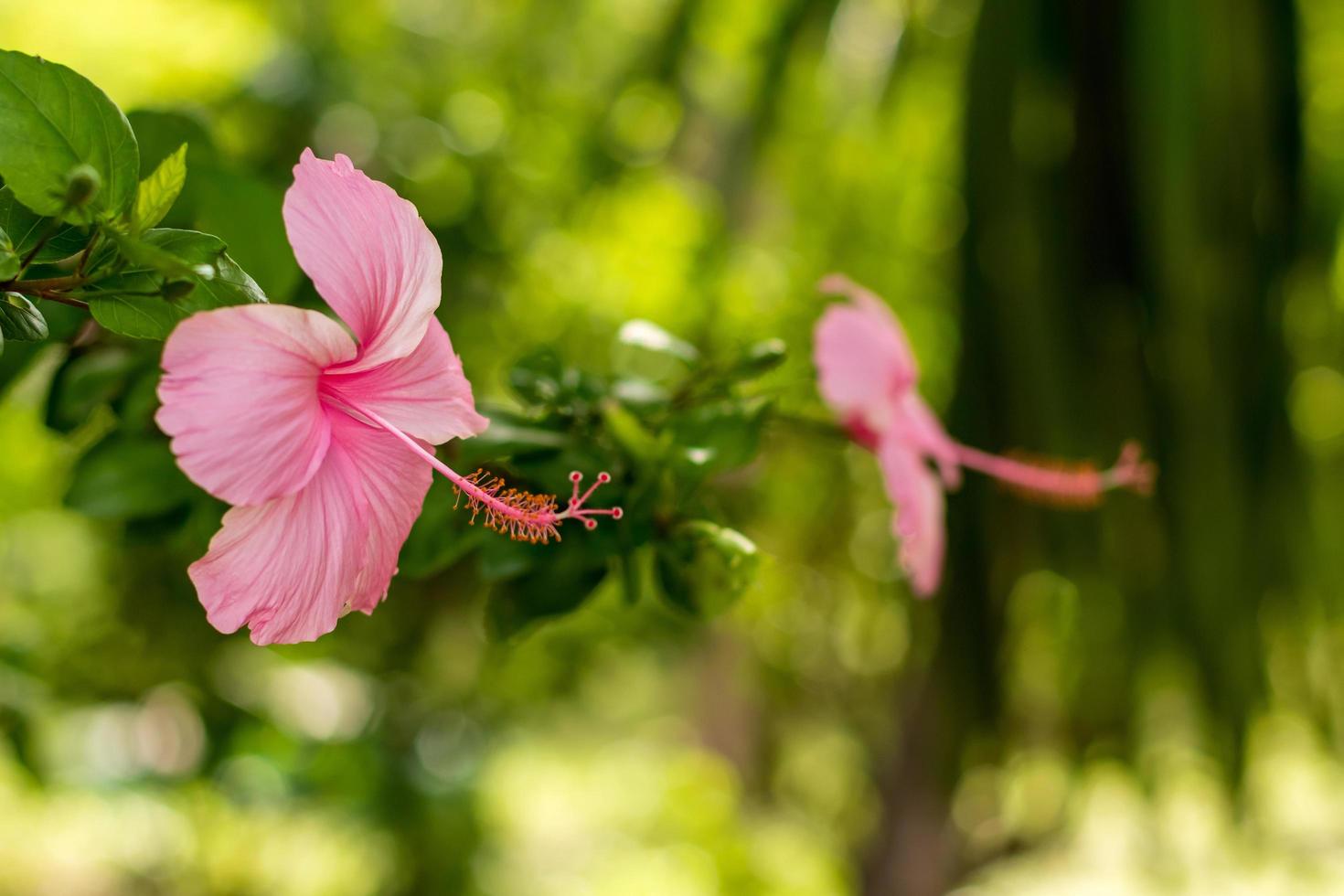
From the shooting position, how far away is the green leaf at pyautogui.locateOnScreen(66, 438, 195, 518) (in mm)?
298

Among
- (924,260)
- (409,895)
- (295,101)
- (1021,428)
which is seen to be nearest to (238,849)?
(409,895)

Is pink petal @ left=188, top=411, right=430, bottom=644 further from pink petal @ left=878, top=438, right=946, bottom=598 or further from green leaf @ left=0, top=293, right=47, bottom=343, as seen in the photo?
pink petal @ left=878, top=438, right=946, bottom=598

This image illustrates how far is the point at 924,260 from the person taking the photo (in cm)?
171

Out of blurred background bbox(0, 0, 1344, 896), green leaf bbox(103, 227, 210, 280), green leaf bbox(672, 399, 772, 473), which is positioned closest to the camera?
green leaf bbox(103, 227, 210, 280)

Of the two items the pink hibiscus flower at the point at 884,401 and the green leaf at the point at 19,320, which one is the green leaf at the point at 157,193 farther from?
the pink hibiscus flower at the point at 884,401

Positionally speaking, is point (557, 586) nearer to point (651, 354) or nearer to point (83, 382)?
point (83, 382)

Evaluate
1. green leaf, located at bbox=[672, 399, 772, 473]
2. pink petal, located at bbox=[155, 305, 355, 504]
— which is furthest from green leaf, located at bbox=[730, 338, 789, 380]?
pink petal, located at bbox=[155, 305, 355, 504]

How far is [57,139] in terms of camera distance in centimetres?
18

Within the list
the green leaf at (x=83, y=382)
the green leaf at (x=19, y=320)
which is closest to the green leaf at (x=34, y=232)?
the green leaf at (x=19, y=320)

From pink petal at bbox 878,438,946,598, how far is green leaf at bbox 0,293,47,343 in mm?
218

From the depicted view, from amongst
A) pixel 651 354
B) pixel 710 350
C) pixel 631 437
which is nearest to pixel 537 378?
pixel 631 437

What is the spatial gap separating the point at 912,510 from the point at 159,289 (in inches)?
8.5

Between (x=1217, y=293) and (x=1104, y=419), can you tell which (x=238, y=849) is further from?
(x=1217, y=293)

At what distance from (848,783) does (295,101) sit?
2.26 m
